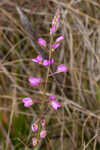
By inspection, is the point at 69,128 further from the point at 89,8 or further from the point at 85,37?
the point at 89,8

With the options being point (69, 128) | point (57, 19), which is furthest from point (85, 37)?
point (57, 19)

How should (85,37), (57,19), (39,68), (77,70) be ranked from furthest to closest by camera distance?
(39,68) < (77,70) < (85,37) < (57,19)

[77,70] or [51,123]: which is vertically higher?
[77,70]

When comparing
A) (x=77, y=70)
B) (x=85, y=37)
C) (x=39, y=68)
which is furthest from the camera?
(x=39, y=68)

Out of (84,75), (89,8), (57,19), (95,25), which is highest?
(89,8)

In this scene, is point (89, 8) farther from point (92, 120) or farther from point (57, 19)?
point (57, 19)

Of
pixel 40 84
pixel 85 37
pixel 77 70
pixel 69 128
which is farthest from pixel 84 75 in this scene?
pixel 40 84

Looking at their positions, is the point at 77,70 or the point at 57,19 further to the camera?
the point at 77,70
